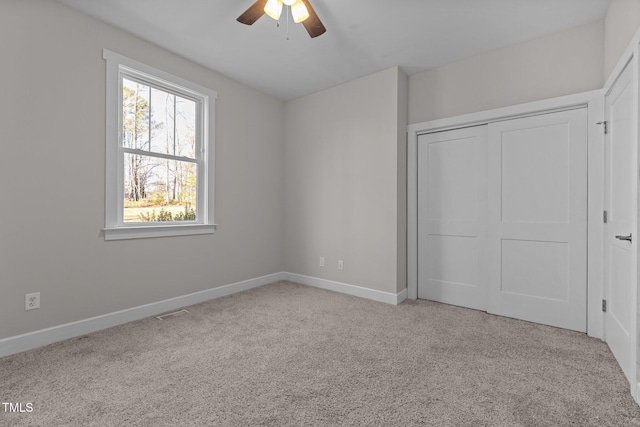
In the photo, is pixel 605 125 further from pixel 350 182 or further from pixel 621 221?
pixel 350 182

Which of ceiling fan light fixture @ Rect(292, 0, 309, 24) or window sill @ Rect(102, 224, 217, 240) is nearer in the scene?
Result: ceiling fan light fixture @ Rect(292, 0, 309, 24)

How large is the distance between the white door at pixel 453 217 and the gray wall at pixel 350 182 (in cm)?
27

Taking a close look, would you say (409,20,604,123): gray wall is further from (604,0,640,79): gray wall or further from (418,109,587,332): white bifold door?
(418,109,587,332): white bifold door

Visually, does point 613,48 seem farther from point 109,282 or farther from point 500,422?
point 109,282

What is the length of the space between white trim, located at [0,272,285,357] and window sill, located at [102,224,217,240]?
67 centimetres

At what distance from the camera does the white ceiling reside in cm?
235

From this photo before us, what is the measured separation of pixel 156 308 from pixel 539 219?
3773 millimetres

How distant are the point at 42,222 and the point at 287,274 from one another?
2.82m

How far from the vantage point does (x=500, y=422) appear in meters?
1.46

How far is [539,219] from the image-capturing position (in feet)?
8.98

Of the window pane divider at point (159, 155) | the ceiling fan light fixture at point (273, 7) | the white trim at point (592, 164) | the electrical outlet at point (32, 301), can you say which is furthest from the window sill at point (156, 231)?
the white trim at point (592, 164)

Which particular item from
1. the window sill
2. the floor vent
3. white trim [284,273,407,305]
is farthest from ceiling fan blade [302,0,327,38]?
the floor vent

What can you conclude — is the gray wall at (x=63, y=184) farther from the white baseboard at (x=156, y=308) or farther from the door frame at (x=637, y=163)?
the door frame at (x=637, y=163)

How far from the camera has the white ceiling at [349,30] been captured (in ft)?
7.71
